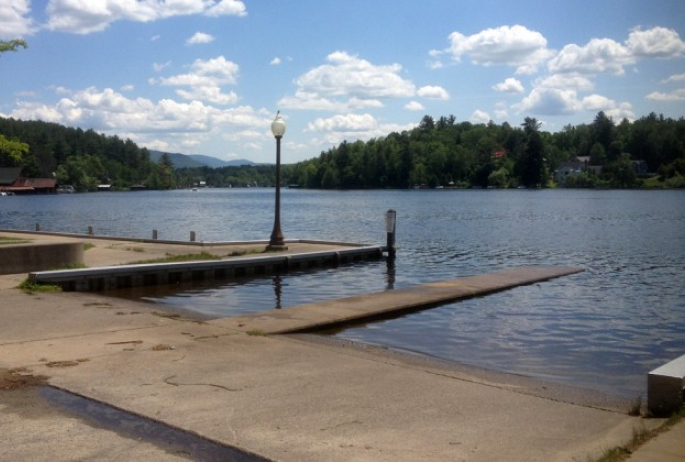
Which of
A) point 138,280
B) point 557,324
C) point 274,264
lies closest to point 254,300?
point 138,280

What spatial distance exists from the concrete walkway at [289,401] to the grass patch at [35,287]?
13.2 ft

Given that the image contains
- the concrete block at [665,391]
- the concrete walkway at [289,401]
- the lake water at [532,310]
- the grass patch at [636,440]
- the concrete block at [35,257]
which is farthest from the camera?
the concrete block at [35,257]

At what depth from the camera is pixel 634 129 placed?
183m

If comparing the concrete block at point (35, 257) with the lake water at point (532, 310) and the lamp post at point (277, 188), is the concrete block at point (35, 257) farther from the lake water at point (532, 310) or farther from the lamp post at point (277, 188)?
the lamp post at point (277, 188)

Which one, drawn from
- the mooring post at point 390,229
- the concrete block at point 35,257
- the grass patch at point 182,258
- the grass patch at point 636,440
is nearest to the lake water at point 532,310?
the mooring post at point 390,229

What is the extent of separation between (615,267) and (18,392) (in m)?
24.9

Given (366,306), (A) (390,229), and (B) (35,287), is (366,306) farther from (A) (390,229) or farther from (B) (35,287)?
(A) (390,229)

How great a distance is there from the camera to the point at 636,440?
19.5ft

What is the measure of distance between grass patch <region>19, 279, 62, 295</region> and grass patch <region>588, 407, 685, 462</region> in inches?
469

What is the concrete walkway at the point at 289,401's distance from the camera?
5.75 m

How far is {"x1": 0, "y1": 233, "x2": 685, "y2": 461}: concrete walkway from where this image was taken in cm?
575

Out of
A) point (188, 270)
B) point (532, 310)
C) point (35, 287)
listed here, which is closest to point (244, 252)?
point (188, 270)

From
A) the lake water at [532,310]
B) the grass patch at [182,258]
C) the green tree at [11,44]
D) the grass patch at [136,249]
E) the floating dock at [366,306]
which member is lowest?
the lake water at [532,310]

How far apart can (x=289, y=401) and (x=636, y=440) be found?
313 cm
